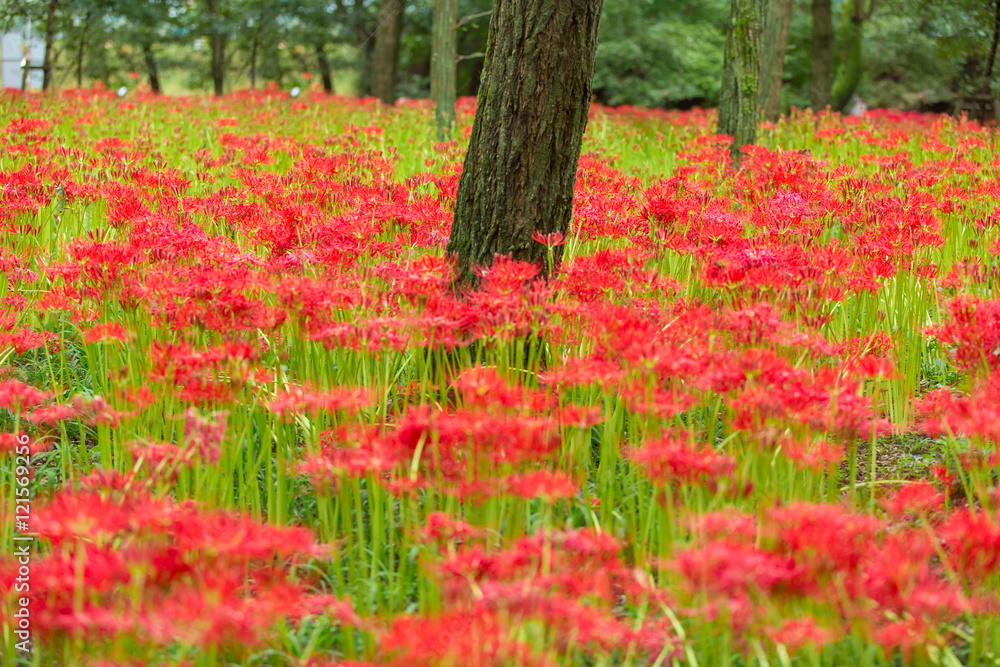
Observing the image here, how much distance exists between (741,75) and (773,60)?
4.07m

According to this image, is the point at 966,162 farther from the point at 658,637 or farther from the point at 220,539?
the point at 220,539

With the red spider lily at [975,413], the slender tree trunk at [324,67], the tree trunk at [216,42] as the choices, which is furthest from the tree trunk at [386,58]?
the red spider lily at [975,413]

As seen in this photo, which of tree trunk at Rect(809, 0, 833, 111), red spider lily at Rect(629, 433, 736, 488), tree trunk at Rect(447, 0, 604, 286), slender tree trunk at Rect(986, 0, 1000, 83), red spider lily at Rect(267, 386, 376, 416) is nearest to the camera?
red spider lily at Rect(629, 433, 736, 488)

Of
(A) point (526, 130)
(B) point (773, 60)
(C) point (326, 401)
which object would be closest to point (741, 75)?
(B) point (773, 60)

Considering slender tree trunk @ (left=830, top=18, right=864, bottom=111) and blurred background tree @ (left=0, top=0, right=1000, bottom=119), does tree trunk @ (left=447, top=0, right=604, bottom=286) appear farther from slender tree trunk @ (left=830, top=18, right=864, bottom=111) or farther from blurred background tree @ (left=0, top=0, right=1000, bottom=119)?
slender tree trunk @ (left=830, top=18, right=864, bottom=111)

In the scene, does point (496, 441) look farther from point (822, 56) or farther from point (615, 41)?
point (615, 41)

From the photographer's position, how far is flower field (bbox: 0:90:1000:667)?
5.69 feet

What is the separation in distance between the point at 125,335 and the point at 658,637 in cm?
189

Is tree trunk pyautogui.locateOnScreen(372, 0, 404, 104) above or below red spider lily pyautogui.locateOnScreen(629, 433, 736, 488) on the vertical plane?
above

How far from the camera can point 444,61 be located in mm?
10812

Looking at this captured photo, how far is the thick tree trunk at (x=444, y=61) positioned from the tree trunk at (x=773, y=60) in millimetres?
3812

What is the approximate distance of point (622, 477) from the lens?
10.5ft
